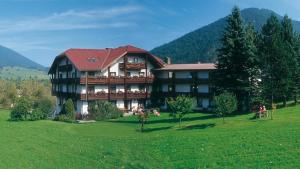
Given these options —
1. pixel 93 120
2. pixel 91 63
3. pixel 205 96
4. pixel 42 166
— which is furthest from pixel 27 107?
pixel 42 166

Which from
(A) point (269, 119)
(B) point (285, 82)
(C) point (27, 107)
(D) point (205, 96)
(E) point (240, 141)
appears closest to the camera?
(E) point (240, 141)

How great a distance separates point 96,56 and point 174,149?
43967 mm

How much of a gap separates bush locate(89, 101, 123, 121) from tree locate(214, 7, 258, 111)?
648 inches

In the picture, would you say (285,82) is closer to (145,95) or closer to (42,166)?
(145,95)

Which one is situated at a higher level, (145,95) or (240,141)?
(145,95)

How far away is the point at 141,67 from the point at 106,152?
4089 centimetres

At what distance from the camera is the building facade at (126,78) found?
67750 mm

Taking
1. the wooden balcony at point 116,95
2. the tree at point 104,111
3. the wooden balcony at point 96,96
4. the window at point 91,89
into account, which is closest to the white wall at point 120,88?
the wooden balcony at point 116,95

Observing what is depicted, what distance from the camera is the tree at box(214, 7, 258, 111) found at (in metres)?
52.2

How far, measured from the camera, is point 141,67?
7200cm

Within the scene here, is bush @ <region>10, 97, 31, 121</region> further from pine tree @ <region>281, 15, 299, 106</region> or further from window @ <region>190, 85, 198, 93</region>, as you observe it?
pine tree @ <region>281, 15, 299, 106</region>

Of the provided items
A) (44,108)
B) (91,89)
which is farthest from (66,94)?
(44,108)

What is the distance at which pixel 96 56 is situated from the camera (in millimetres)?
72438

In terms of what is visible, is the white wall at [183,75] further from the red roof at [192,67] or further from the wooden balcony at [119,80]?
the wooden balcony at [119,80]
